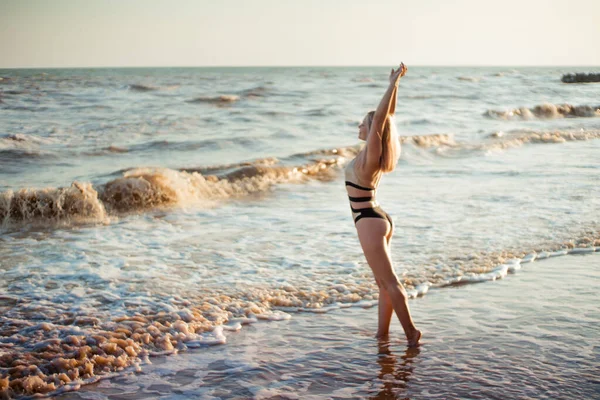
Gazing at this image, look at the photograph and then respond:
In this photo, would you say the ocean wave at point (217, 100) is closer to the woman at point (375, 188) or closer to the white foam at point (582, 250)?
the white foam at point (582, 250)

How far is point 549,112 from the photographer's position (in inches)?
1393

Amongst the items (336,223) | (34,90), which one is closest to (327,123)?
(336,223)

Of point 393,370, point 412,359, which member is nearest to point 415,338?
point 412,359

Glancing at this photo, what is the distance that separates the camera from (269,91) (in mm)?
46188

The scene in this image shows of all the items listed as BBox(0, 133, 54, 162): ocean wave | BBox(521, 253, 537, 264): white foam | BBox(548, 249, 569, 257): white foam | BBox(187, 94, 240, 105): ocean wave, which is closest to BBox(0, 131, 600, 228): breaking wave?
BBox(0, 133, 54, 162): ocean wave

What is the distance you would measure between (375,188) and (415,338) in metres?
1.28

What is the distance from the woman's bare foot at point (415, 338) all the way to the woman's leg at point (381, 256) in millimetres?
162

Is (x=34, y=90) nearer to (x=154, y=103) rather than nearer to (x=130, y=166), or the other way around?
(x=154, y=103)

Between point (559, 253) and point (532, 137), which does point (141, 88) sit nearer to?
point (532, 137)

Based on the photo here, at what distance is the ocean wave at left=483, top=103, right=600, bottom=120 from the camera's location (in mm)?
34000

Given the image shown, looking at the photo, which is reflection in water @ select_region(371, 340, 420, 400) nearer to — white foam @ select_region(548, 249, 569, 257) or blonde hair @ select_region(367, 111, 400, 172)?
blonde hair @ select_region(367, 111, 400, 172)

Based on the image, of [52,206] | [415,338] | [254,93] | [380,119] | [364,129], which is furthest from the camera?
[254,93]

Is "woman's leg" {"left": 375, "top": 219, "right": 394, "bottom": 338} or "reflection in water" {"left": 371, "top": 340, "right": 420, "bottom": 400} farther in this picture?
"woman's leg" {"left": 375, "top": 219, "right": 394, "bottom": 338}

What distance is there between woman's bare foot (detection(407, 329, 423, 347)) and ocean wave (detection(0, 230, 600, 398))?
1306 millimetres
